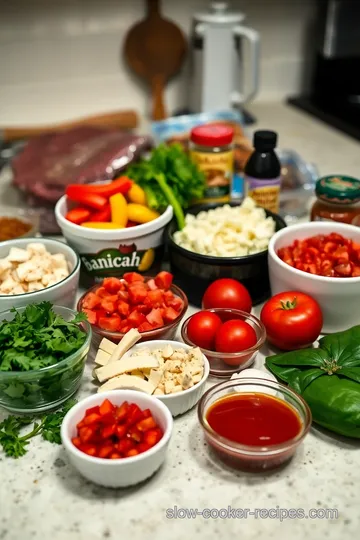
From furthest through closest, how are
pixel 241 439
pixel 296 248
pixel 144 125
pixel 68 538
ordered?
1. pixel 144 125
2. pixel 296 248
3. pixel 241 439
4. pixel 68 538

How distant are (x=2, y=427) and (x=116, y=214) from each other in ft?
1.85

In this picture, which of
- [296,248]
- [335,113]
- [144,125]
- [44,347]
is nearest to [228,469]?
[44,347]

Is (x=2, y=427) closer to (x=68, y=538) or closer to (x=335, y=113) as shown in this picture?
(x=68, y=538)

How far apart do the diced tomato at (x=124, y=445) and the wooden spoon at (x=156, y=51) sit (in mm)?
1694

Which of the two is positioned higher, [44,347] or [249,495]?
[44,347]

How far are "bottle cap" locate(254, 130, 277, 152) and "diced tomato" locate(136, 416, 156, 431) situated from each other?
2.52 feet

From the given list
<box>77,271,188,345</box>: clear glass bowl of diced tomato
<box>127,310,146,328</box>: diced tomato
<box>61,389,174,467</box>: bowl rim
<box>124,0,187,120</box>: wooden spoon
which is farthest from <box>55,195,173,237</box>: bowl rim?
<box>124,0,187,120</box>: wooden spoon

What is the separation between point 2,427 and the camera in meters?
0.99

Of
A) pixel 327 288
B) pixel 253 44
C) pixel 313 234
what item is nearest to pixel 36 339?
pixel 327 288

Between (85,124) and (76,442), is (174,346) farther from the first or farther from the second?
(85,124)

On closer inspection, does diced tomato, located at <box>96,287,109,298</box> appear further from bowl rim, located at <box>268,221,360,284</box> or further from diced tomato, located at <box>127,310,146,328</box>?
bowl rim, located at <box>268,221,360,284</box>

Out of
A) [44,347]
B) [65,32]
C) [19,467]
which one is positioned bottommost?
[19,467]

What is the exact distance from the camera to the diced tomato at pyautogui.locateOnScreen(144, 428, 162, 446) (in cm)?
88

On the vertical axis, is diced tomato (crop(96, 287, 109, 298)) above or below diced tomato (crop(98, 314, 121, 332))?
above
